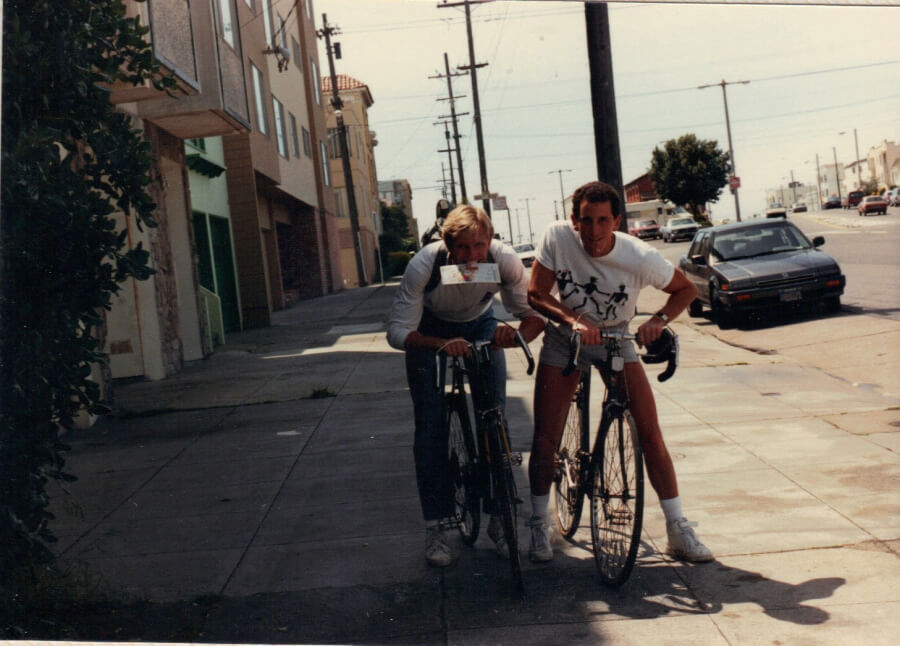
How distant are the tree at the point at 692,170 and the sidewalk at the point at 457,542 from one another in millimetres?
69021

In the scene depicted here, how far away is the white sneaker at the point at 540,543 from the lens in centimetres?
461

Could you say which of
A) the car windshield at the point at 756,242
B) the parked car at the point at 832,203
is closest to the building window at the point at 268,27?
the car windshield at the point at 756,242

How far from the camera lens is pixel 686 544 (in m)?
4.49

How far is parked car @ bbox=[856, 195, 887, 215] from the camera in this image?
57.0 metres

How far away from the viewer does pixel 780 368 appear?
1027 cm

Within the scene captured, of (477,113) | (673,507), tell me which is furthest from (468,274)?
(477,113)

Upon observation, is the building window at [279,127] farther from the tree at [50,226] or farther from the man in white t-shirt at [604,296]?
the man in white t-shirt at [604,296]

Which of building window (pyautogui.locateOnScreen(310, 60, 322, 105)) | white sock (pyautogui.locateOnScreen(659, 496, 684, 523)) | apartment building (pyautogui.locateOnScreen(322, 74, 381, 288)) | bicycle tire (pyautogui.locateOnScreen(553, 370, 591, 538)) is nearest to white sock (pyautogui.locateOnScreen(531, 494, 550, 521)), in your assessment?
bicycle tire (pyautogui.locateOnScreen(553, 370, 591, 538))

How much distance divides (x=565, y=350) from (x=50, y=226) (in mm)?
2136

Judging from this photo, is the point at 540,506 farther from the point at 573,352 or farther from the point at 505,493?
the point at 573,352

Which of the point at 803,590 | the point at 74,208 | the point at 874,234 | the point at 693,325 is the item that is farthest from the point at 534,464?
the point at 874,234

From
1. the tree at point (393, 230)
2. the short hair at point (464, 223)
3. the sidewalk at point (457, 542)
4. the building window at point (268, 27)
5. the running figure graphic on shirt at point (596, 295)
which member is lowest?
the sidewalk at point (457, 542)

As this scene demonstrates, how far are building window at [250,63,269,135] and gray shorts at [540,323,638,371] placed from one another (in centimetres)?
1912

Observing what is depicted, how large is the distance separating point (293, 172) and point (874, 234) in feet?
64.2
